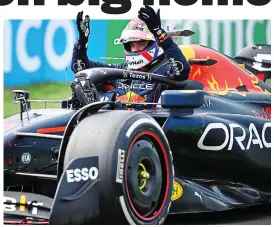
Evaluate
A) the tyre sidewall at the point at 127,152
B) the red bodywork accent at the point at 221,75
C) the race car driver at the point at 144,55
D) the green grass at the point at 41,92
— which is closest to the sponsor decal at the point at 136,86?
the race car driver at the point at 144,55

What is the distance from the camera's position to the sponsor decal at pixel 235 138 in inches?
312

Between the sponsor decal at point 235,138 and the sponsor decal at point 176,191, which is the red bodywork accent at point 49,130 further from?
the sponsor decal at point 235,138

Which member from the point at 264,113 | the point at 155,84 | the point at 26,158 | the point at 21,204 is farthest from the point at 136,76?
the point at 21,204

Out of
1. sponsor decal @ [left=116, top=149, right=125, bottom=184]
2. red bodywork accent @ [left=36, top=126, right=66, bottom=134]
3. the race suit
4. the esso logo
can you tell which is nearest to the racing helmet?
the race suit

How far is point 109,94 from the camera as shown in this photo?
874cm

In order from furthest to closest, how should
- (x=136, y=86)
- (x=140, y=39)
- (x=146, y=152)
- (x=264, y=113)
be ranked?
1. (x=264, y=113)
2. (x=140, y=39)
3. (x=136, y=86)
4. (x=146, y=152)

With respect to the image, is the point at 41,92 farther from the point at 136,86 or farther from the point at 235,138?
the point at 235,138

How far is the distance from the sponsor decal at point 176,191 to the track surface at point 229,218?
1.86ft

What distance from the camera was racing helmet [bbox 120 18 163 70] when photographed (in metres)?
8.71

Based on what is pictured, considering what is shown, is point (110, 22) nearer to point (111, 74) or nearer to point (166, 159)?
point (111, 74)

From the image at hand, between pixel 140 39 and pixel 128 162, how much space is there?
2411 mm

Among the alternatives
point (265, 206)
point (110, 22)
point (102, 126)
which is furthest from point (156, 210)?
point (110, 22)

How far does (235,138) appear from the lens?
26.7 ft

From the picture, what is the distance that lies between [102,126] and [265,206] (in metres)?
3.21
